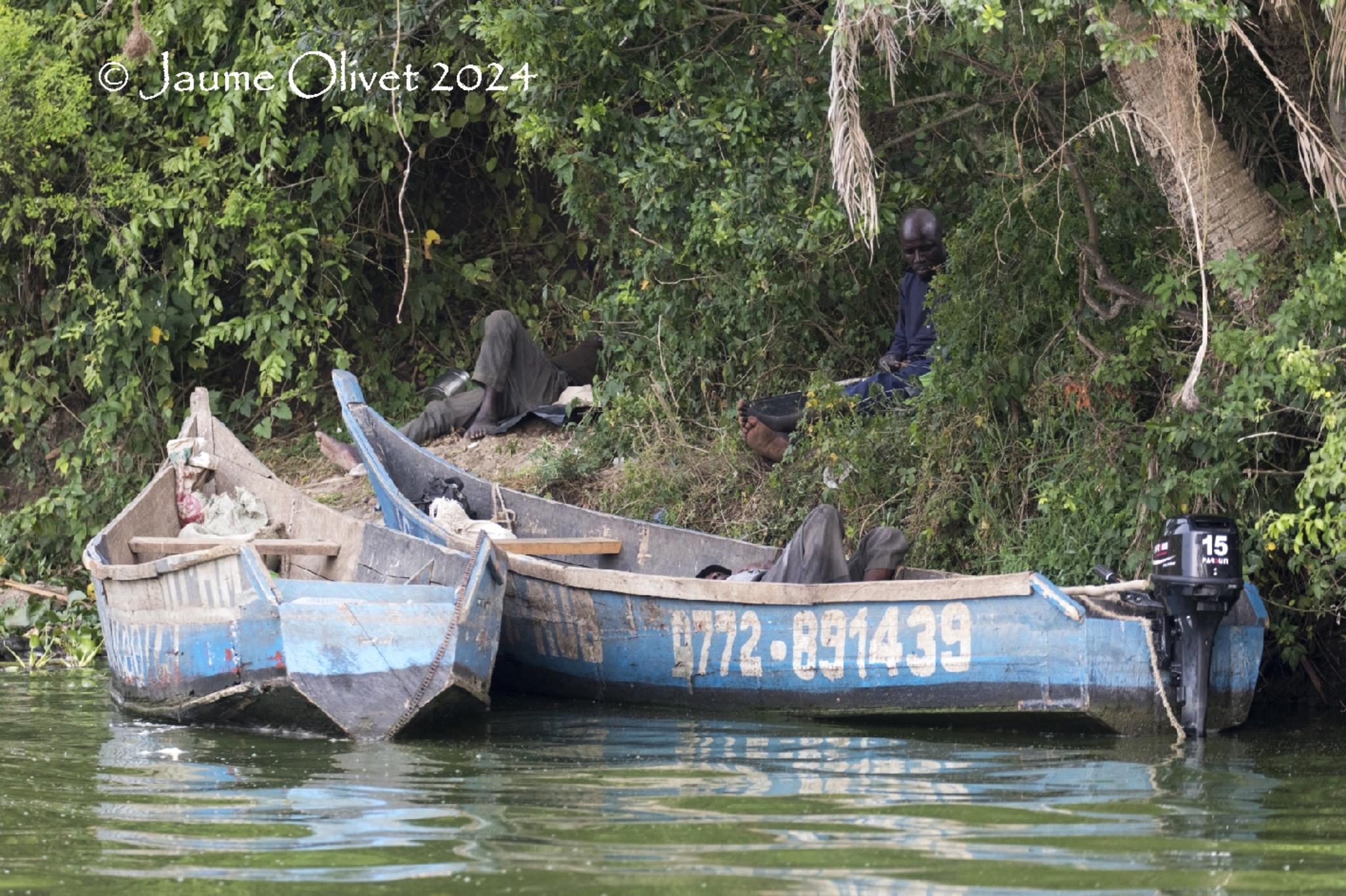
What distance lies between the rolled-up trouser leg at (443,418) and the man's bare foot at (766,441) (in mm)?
2755

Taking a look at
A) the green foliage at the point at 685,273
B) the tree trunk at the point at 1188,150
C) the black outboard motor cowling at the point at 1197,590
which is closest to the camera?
the black outboard motor cowling at the point at 1197,590

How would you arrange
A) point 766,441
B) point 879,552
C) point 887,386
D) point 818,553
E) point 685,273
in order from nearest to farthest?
point 818,553 < point 879,552 < point 887,386 < point 766,441 < point 685,273

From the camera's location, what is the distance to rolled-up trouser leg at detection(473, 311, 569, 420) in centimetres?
1155

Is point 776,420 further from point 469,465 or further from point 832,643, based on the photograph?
point 832,643

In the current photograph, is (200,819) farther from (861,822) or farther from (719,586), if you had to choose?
(719,586)

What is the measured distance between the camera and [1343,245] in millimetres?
7008

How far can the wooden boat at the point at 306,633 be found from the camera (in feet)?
21.6

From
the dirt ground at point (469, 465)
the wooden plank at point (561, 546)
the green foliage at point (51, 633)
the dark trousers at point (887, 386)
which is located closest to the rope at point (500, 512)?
the wooden plank at point (561, 546)

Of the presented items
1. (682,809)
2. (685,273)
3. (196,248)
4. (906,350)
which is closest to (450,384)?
(196,248)

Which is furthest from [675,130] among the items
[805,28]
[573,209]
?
[573,209]

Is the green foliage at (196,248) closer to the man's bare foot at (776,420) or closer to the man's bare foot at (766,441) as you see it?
the man's bare foot at (776,420)

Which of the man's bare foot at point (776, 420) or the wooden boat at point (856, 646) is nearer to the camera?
the wooden boat at point (856, 646)

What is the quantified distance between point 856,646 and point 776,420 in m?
3.15

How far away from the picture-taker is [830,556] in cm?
751
